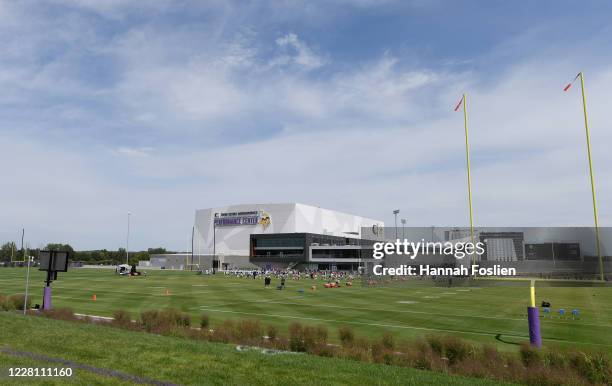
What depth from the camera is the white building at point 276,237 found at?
122m

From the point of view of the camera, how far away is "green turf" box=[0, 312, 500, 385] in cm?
904

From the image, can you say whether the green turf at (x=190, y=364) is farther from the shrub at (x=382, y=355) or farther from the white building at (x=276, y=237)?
the white building at (x=276, y=237)

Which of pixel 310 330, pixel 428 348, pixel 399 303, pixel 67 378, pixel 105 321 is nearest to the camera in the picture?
pixel 67 378

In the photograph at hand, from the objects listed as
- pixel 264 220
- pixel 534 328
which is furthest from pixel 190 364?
pixel 264 220

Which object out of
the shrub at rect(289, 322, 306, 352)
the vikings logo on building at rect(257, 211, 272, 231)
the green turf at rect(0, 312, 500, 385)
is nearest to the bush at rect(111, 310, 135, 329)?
the green turf at rect(0, 312, 500, 385)

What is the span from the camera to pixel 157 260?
154m

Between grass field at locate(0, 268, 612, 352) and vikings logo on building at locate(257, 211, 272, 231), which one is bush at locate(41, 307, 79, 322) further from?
vikings logo on building at locate(257, 211, 272, 231)

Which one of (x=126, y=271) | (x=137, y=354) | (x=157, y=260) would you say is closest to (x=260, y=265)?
(x=157, y=260)

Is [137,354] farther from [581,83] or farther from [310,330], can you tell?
[581,83]

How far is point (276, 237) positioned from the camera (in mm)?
128250

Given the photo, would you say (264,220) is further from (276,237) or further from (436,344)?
(436,344)

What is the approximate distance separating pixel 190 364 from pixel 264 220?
12488 cm

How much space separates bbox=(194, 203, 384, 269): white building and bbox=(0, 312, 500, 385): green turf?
103609 mm

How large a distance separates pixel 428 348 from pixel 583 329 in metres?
12.8
